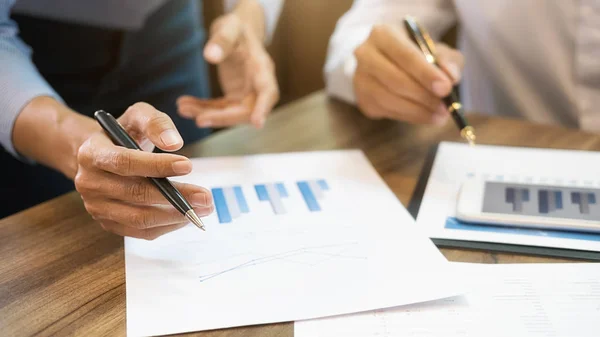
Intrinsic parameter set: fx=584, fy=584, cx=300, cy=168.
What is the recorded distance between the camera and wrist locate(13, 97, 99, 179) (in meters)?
0.57

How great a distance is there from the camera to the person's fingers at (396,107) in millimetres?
705

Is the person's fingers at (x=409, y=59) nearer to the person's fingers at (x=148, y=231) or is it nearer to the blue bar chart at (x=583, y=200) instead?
the blue bar chart at (x=583, y=200)

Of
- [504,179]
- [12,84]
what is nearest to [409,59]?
[504,179]

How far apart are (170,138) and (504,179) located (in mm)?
333

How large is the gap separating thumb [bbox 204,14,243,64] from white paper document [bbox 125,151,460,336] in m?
0.17

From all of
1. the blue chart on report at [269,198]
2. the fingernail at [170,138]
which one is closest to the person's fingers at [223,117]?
the blue chart on report at [269,198]

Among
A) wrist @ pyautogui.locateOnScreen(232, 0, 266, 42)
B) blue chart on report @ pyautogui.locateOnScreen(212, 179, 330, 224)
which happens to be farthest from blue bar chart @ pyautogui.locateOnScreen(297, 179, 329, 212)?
wrist @ pyautogui.locateOnScreen(232, 0, 266, 42)

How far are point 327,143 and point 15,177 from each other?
422 mm

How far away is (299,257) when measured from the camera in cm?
47

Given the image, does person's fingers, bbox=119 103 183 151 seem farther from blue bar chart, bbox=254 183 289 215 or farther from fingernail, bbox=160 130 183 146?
blue bar chart, bbox=254 183 289 215

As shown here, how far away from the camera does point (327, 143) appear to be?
72cm

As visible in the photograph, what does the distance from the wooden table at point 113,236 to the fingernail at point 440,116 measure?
0.09ft

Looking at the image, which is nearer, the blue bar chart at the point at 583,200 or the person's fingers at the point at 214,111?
the blue bar chart at the point at 583,200

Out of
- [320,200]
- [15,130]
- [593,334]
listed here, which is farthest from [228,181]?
[593,334]
